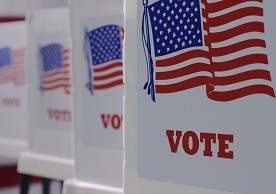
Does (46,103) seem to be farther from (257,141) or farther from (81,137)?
(257,141)

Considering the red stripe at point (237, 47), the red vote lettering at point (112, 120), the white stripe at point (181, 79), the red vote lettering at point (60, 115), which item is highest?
the red stripe at point (237, 47)

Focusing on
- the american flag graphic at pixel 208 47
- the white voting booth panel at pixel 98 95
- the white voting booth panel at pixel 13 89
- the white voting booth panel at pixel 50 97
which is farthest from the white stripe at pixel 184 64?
the white voting booth panel at pixel 13 89

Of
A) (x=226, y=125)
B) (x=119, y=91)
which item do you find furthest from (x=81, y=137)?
(x=226, y=125)

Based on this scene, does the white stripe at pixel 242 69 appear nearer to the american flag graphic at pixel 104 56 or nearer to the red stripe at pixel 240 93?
the red stripe at pixel 240 93

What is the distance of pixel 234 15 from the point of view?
2.88 feet

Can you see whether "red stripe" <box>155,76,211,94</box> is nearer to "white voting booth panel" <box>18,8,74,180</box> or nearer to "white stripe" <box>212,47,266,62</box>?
"white stripe" <box>212,47,266,62</box>

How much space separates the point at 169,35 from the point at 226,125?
0.18m

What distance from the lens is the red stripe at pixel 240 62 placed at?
33.3 inches

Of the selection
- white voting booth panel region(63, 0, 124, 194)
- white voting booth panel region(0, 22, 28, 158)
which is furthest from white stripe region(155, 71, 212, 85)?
white voting booth panel region(0, 22, 28, 158)

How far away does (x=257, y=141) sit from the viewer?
0.84m

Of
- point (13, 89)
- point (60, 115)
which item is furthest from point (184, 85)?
point (13, 89)

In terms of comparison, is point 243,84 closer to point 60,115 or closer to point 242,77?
point 242,77

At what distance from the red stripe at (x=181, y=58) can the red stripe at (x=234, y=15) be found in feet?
0.15

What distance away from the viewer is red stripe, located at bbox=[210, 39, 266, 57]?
33.3 inches
